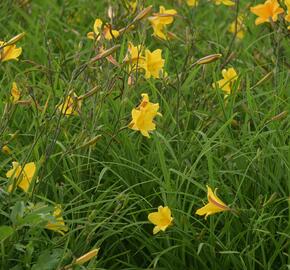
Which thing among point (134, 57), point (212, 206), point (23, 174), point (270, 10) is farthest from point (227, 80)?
point (23, 174)

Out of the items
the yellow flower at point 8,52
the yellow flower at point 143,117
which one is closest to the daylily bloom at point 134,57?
the yellow flower at point 143,117

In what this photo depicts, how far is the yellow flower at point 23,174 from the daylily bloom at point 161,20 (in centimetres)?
79

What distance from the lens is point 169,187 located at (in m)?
2.58

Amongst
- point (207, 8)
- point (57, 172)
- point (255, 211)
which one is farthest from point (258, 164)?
point (207, 8)

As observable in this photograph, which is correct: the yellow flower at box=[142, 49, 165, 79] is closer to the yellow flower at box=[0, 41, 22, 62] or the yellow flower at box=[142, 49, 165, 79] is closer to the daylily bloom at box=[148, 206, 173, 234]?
the yellow flower at box=[0, 41, 22, 62]

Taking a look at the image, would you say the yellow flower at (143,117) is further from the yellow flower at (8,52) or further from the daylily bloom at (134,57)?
the yellow flower at (8,52)

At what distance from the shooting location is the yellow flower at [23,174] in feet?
7.90

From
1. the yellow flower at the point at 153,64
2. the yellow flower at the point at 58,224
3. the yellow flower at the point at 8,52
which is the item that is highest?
the yellow flower at the point at 8,52

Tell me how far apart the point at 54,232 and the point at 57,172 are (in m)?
0.28

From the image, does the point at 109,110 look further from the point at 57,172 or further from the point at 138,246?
the point at 138,246

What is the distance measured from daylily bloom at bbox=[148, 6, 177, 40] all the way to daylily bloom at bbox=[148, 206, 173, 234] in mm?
798

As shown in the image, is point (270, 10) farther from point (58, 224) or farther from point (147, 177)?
point (58, 224)

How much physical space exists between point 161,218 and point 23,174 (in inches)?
16.4

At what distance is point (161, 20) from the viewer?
126 inches
